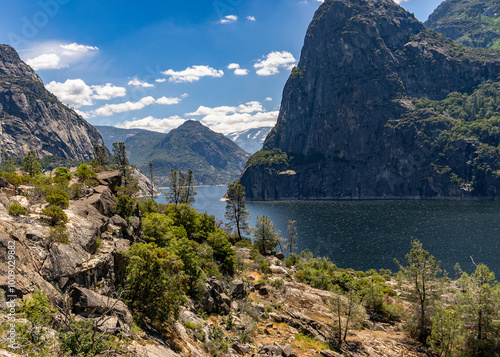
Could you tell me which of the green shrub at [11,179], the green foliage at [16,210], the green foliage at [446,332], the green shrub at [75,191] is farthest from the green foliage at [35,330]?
the green foliage at [446,332]

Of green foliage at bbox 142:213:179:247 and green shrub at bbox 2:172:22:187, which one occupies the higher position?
green shrub at bbox 2:172:22:187

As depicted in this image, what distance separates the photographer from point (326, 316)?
113 feet

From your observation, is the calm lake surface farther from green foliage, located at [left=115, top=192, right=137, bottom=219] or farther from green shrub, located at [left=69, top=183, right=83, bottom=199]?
green shrub, located at [left=69, top=183, right=83, bottom=199]

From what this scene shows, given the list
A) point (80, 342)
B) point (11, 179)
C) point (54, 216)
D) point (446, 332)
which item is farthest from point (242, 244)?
point (80, 342)

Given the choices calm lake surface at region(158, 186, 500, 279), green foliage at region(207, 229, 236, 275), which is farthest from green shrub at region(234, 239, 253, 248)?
calm lake surface at region(158, 186, 500, 279)

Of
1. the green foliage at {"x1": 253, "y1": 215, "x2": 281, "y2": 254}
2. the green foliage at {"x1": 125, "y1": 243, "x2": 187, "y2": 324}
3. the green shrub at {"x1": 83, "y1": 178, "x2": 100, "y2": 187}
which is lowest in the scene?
the green foliage at {"x1": 253, "y1": 215, "x2": 281, "y2": 254}

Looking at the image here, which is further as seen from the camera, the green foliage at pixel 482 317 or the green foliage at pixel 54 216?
the green foliage at pixel 482 317

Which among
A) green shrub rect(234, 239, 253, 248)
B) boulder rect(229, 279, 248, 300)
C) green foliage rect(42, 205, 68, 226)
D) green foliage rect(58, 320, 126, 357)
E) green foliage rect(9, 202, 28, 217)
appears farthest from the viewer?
green shrub rect(234, 239, 253, 248)

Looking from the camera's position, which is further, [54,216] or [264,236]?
[264,236]

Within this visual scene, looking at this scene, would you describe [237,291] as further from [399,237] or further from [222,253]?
[399,237]

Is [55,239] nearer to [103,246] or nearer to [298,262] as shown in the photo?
[103,246]

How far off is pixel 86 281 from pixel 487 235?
428ft

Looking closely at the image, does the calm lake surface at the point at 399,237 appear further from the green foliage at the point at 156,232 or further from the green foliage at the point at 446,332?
the green foliage at the point at 156,232

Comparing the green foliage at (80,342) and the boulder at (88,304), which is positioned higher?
the green foliage at (80,342)
